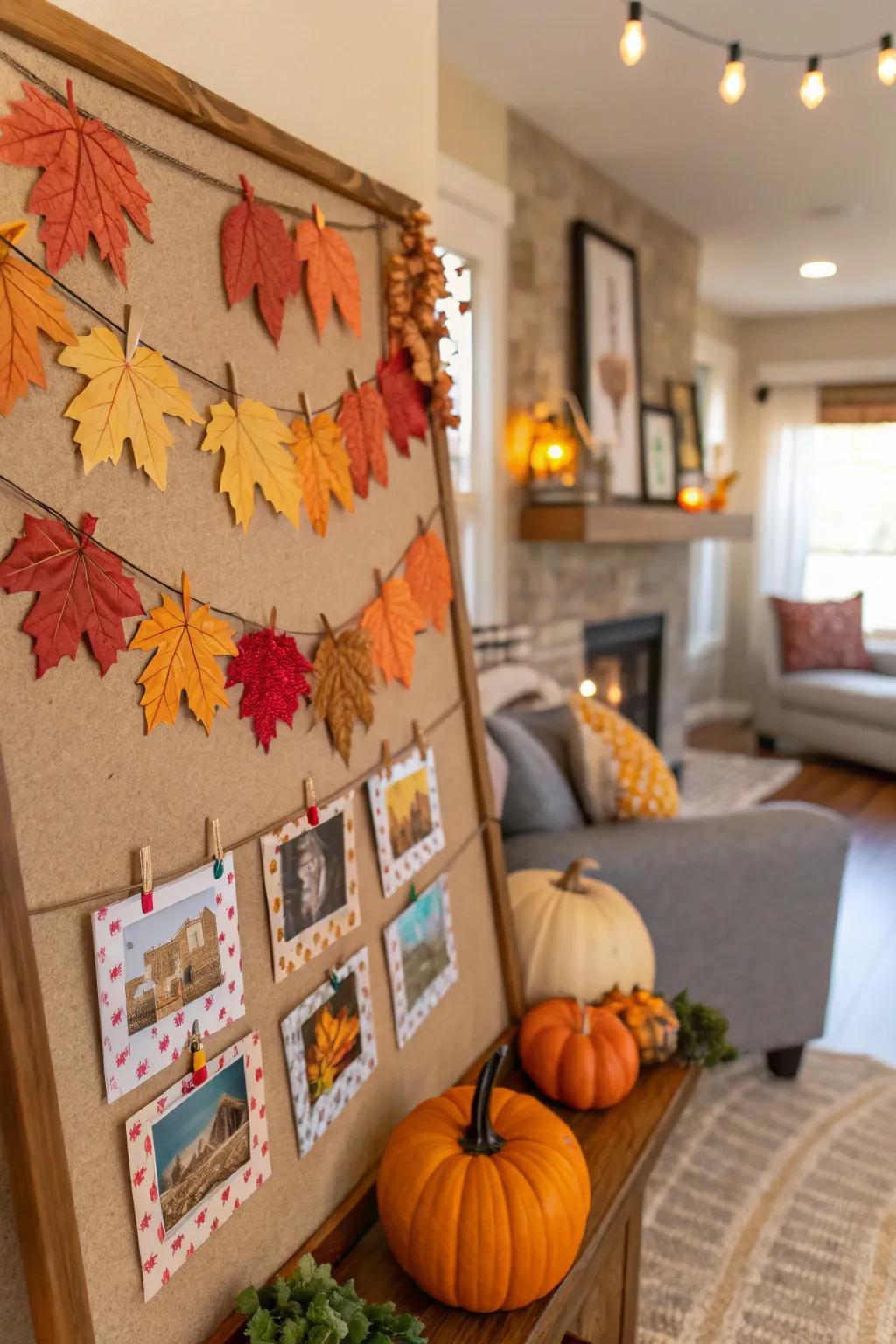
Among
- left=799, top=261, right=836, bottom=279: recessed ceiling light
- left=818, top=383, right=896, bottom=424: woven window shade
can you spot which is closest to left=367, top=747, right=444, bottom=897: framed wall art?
left=799, top=261, right=836, bottom=279: recessed ceiling light

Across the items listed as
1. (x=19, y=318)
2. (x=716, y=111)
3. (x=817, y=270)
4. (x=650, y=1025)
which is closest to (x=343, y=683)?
(x=19, y=318)

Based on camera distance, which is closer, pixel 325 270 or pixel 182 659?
pixel 182 659

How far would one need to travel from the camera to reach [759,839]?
6.98 ft

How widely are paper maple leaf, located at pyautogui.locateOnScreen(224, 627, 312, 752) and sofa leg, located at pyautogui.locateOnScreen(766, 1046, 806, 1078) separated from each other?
1906 millimetres

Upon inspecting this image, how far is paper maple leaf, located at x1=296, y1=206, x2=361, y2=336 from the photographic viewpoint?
943mm

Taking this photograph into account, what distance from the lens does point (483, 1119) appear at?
0.99 meters

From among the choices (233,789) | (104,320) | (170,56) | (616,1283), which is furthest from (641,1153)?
(170,56)

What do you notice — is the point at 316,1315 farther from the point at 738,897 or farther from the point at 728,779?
the point at 728,779

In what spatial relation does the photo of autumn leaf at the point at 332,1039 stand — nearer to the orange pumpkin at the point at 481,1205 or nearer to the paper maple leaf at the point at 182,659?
the orange pumpkin at the point at 481,1205

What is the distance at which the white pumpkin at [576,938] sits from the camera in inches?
58.6

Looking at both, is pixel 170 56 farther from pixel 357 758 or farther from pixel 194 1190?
pixel 194 1190

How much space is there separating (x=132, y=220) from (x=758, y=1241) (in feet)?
6.38

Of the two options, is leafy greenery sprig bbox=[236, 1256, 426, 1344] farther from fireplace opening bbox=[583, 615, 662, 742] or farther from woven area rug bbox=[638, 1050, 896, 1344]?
fireplace opening bbox=[583, 615, 662, 742]

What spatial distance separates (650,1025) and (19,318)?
115 cm
